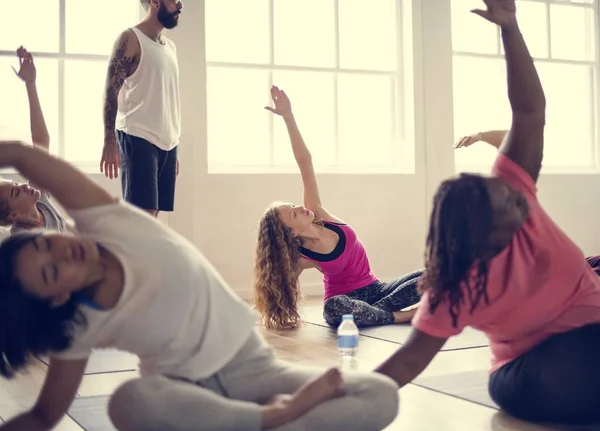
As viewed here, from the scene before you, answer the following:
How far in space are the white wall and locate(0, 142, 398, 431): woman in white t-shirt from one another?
326 centimetres

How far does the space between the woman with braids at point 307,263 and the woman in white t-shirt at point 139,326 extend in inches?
71.6

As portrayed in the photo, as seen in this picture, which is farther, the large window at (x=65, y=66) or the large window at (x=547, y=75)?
the large window at (x=547, y=75)

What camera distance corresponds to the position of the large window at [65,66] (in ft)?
15.3

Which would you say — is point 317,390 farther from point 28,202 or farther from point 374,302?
point 374,302

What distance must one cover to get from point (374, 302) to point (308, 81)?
2.18m

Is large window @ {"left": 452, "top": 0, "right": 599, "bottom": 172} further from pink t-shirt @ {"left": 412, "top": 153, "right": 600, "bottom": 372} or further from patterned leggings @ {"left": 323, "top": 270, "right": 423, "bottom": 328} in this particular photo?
pink t-shirt @ {"left": 412, "top": 153, "right": 600, "bottom": 372}

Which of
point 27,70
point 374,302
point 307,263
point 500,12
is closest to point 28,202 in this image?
point 27,70

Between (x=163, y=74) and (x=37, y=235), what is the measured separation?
2.29 meters

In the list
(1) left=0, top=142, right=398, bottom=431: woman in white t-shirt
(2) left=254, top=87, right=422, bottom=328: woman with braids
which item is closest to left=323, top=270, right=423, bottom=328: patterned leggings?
(2) left=254, top=87, right=422, bottom=328: woman with braids

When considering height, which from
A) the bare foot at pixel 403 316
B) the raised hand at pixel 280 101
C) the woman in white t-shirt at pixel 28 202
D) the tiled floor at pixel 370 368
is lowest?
the tiled floor at pixel 370 368

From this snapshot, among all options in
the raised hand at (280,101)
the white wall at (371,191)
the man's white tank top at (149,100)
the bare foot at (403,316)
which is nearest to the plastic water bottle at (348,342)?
the bare foot at (403,316)

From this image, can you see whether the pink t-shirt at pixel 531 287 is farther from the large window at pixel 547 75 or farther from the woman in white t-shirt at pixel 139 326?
the large window at pixel 547 75

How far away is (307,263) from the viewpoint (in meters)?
3.51

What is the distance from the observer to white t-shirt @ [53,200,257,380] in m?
1.47
